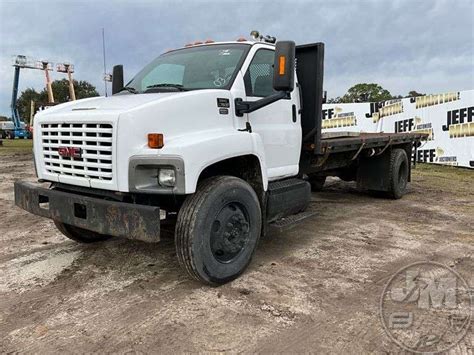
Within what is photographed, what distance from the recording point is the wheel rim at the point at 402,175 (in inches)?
325

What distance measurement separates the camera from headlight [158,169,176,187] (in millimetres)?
3393

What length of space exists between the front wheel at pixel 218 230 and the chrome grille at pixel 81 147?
0.77 m

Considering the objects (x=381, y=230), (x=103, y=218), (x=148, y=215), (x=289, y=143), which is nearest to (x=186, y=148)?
(x=148, y=215)

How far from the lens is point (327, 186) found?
32.7 feet

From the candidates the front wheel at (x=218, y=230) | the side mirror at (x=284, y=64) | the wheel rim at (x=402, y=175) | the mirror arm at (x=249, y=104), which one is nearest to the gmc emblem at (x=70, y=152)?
the front wheel at (x=218, y=230)

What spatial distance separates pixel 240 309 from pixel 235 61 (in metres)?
2.50

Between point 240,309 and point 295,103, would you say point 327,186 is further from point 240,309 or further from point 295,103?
point 240,309

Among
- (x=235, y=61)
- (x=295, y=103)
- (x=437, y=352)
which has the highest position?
(x=235, y=61)

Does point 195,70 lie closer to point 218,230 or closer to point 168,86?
point 168,86

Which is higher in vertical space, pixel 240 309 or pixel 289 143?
pixel 289 143

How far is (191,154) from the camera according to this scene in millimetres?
3416

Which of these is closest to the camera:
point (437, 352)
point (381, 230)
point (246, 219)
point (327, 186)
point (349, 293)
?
point (437, 352)

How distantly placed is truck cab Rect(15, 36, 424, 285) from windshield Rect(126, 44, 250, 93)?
16 mm

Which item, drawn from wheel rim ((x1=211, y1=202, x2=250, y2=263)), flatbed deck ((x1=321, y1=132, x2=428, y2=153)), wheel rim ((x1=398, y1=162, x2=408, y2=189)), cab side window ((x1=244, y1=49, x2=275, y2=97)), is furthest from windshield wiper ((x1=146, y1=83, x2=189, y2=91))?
wheel rim ((x1=398, y1=162, x2=408, y2=189))
